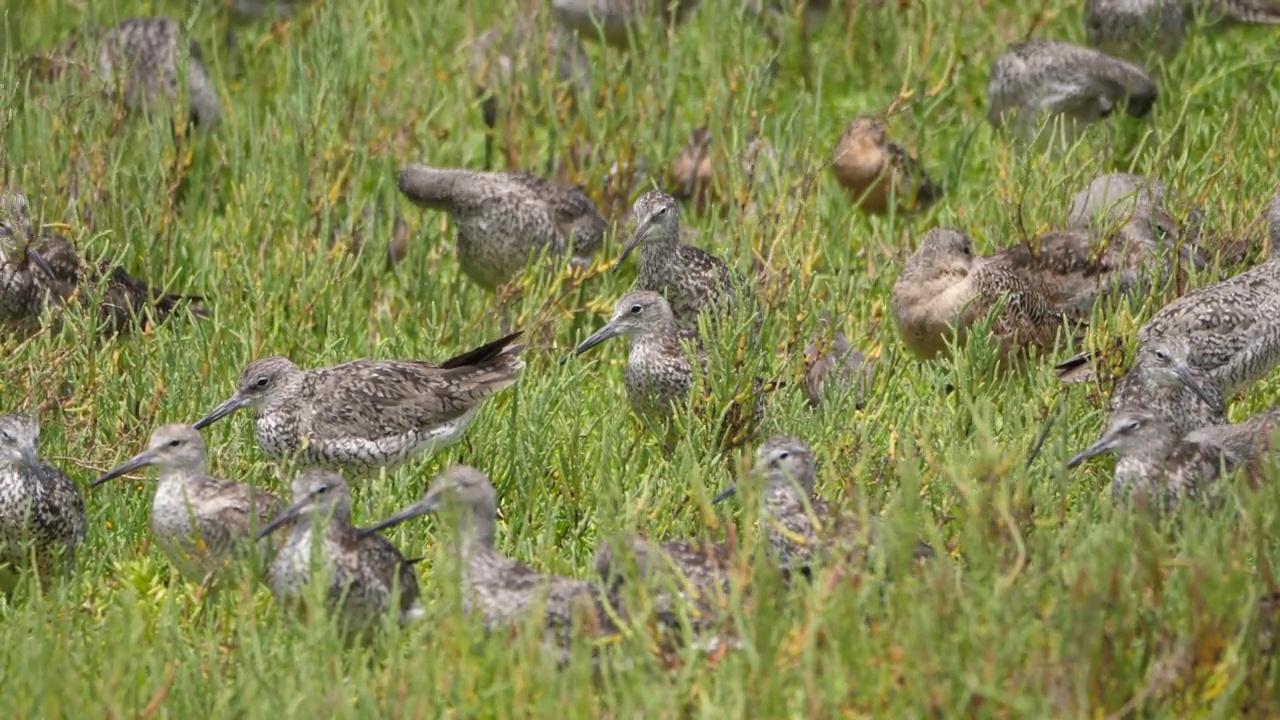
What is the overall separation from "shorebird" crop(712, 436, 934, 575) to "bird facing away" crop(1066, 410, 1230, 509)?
37.0 inches

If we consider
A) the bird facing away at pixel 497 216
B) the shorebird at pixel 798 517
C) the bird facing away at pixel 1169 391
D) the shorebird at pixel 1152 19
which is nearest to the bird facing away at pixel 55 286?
the bird facing away at pixel 497 216

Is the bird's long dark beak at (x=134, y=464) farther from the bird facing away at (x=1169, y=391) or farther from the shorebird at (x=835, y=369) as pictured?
the bird facing away at (x=1169, y=391)

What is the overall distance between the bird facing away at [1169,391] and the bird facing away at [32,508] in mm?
3859

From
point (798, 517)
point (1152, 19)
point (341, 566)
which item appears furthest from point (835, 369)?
point (1152, 19)

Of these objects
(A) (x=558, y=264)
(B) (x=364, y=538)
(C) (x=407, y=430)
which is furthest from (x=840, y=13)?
(B) (x=364, y=538)

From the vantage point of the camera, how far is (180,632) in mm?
6215

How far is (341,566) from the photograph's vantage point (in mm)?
5969

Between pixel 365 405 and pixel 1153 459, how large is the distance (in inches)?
115

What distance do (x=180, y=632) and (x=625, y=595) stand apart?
1616mm

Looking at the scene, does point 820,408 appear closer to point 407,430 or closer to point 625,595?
point 407,430

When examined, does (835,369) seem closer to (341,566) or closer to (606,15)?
(341,566)

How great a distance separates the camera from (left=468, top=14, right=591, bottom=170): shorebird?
1124cm

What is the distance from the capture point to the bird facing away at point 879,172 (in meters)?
10.9

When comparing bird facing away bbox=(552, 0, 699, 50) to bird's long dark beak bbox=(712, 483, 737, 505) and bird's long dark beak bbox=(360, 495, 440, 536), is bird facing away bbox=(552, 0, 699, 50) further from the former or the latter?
bird's long dark beak bbox=(360, 495, 440, 536)
